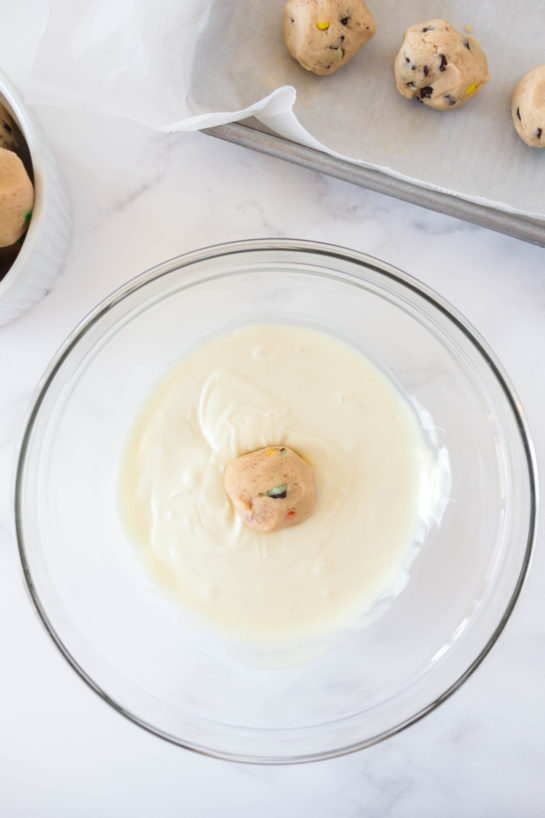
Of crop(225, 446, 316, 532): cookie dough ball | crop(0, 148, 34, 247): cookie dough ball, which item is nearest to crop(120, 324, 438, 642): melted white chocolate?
crop(225, 446, 316, 532): cookie dough ball

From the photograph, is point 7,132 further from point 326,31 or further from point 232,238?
point 326,31

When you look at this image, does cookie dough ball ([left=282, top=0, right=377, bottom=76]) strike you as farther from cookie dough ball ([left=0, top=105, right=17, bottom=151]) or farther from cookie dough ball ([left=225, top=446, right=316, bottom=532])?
cookie dough ball ([left=225, top=446, right=316, bottom=532])

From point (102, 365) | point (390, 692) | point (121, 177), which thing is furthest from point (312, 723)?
point (121, 177)

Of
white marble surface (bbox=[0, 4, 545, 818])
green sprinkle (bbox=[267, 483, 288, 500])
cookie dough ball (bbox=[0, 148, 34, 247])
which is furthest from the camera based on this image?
white marble surface (bbox=[0, 4, 545, 818])

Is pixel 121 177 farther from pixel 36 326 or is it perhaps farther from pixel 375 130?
pixel 375 130

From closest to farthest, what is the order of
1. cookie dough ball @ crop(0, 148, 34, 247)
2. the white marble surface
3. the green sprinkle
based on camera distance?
cookie dough ball @ crop(0, 148, 34, 247) → the green sprinkle → the white marble surface

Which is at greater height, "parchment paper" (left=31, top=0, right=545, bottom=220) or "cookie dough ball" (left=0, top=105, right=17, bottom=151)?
"parchment paper" (left=31, top=0, right=545, bottom=220)

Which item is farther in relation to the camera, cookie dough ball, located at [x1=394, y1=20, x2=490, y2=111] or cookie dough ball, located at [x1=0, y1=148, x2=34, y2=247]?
cookie dough ball, located at [x1=394, y1=20, x2=490, y2=111]
